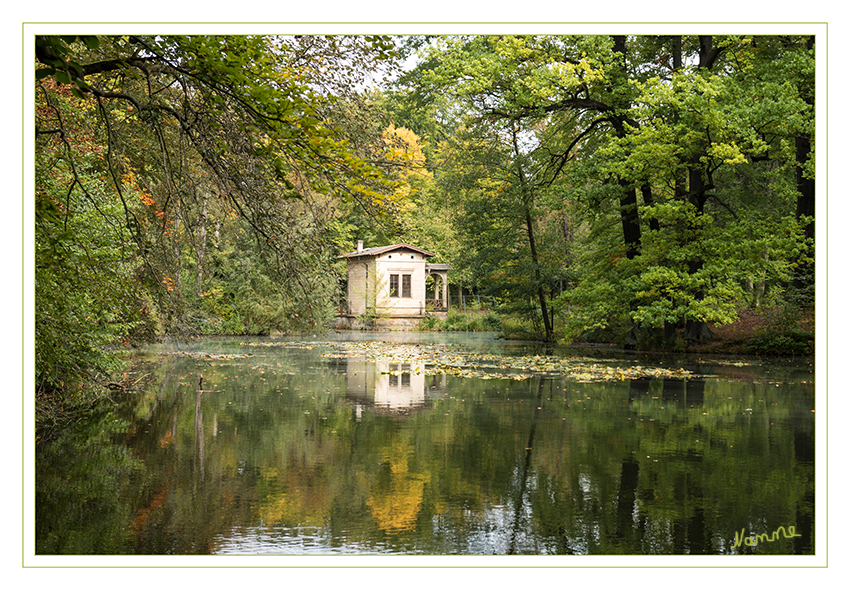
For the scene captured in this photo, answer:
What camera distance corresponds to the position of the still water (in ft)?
17.4

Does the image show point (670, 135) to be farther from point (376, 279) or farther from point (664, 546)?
point (376, 279)

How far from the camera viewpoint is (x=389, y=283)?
43594mm

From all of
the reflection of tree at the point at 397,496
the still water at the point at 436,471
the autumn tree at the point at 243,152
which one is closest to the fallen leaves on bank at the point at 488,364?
the still water at the point at 436,471

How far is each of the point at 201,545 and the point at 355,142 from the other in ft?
13.3

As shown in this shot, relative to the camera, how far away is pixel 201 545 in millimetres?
5047

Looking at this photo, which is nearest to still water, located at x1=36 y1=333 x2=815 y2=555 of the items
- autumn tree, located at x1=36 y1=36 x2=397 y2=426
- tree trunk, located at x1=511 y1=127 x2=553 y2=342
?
autumn tree, located at x1=36 y1=36 x2=397 y2=426

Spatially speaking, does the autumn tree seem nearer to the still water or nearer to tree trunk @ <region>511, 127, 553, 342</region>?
the still water

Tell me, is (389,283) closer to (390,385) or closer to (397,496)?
(390,385)

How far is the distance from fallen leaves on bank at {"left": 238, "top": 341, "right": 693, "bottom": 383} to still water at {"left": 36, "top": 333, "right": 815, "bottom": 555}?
1.83 meters
